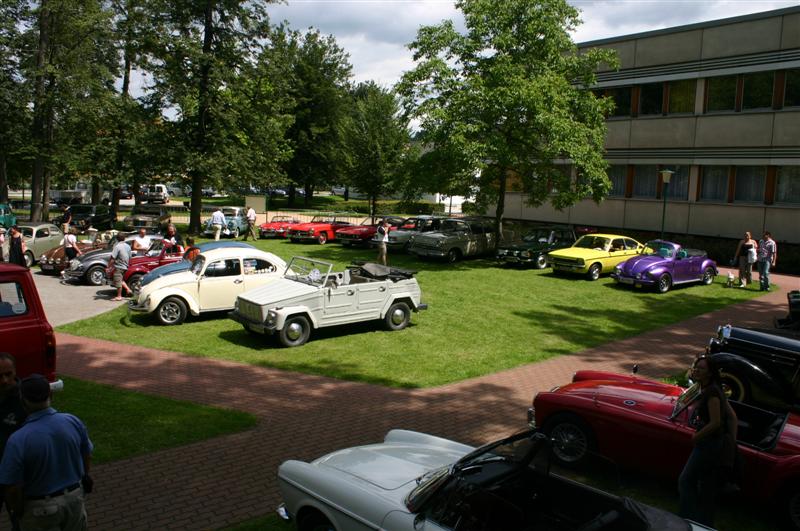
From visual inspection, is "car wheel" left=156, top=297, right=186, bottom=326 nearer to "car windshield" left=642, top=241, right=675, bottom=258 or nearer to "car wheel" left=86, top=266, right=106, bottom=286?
"car wheel" left=86, top=266, right=106, bottom=286

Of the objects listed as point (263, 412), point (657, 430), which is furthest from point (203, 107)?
point (657, 430)

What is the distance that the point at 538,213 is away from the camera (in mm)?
34469

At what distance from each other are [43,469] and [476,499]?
290 centimetres

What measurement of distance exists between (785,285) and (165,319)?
1927 centimetres

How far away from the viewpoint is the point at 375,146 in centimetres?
4031

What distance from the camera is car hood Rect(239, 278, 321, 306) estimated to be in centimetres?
1265

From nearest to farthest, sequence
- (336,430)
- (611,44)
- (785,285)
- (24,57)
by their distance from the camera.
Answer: (336,430) < (785,285) < (611,44) < (24,57)

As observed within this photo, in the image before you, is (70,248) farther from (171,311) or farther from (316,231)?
(316,231)

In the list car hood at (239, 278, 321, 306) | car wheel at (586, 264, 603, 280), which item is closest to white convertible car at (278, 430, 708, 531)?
car hood at (239, 278, 321, 306)

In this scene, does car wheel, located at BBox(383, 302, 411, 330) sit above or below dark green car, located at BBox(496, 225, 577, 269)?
below

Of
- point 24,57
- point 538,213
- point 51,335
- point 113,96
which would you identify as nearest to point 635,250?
point 538,213

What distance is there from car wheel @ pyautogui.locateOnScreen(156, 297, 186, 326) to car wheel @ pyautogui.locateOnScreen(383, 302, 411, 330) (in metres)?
4.66

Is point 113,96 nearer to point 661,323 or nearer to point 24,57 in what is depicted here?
point 24,57

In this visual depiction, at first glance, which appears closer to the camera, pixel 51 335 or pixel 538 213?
pixel 51 335
